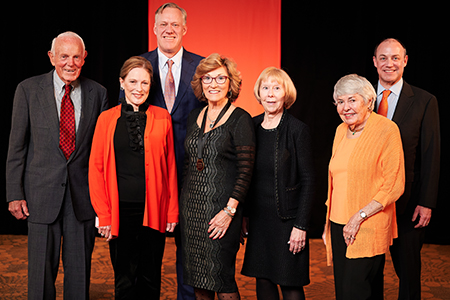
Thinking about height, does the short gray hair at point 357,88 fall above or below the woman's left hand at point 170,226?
above

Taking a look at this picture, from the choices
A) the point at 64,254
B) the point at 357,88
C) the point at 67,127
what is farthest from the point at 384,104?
the point at 64,254

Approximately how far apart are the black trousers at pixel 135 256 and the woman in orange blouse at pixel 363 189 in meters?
1.14

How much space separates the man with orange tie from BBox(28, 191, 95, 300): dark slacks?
7.07 feet

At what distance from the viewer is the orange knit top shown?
2.36 meters

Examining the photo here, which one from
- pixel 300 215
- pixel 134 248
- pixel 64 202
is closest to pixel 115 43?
pixel 64 202

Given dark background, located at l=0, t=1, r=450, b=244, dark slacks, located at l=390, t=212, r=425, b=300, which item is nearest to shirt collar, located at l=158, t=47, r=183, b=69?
dark slacks, located at l=390, t=212, r=425, b=300

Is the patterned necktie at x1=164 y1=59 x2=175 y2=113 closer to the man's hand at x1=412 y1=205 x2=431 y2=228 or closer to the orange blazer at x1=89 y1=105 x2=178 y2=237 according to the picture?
the orange blazer at x1=89 y1=105 x2=178 y2=237

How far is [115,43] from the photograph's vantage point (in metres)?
5.74

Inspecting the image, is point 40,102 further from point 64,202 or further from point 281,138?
point 281,138

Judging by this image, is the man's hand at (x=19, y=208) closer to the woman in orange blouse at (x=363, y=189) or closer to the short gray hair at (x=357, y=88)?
the woman in orange blouse at (x=363, y=189)

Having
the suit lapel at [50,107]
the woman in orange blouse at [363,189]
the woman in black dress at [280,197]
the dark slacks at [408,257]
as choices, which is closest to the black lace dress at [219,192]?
the woman in black dress at [280,197]

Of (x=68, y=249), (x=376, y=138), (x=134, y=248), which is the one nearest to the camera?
(x=376, y=138)

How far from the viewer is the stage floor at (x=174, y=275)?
3801 mm

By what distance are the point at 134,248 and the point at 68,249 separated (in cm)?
54
